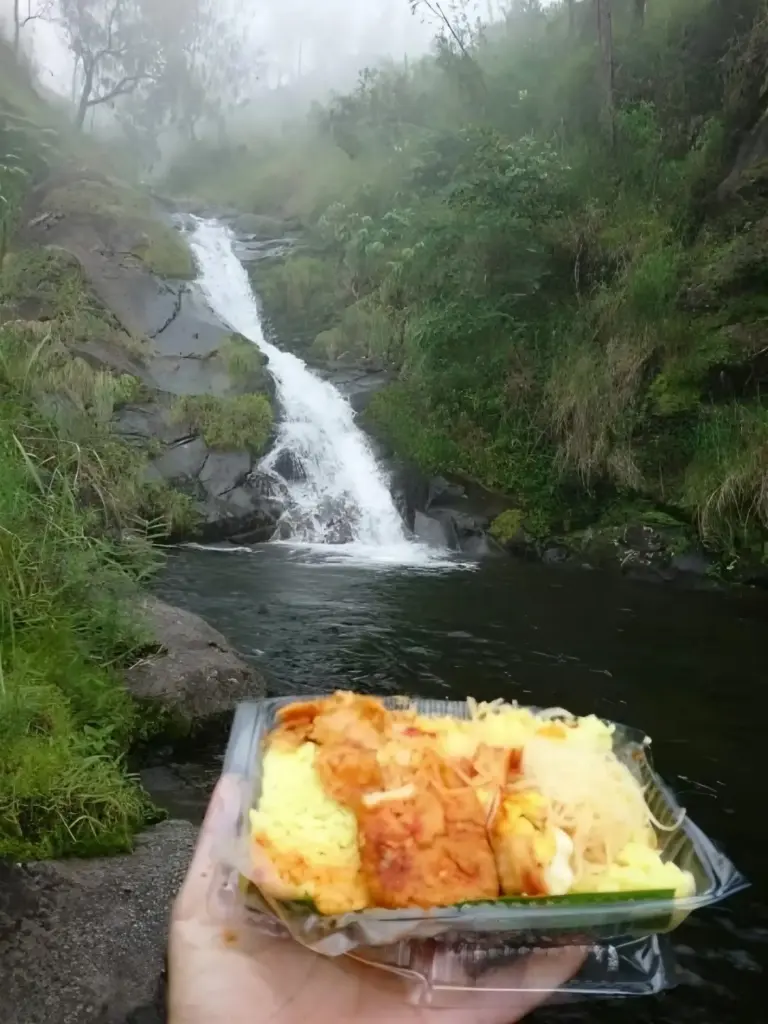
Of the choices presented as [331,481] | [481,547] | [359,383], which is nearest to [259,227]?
[359,383]

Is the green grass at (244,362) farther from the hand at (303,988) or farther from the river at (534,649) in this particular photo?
the hand at (303,988)

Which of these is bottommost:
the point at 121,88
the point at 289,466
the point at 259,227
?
the point at 289,466

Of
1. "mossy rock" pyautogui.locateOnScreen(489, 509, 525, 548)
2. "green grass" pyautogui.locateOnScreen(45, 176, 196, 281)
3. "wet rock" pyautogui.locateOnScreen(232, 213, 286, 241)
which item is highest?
"wet rock" pyautogui.locateOnScreen(232, 213, 286, 241)

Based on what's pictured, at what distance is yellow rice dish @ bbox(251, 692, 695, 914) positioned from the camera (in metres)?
1.81

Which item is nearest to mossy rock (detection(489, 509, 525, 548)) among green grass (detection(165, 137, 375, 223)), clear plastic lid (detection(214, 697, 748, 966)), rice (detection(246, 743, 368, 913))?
rice (detection(246, 743, 368, 913))

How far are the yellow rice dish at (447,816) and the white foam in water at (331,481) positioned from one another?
27.1ft

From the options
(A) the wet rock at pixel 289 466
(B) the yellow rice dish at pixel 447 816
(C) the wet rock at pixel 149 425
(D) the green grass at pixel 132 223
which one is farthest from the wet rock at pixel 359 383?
(B) the yellow rice dish at pixel 447 816

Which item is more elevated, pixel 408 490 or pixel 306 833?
pixel 306 833

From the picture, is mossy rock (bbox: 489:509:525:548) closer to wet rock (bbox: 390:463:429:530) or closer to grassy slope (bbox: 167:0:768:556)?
grassy slope (bbox: 167:0:768:556)

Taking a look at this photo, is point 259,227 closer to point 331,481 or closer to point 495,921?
point 331,481

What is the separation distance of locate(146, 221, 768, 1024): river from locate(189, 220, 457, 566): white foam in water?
0.17ft

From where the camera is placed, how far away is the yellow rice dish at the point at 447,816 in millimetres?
1806

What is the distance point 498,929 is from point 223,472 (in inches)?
455

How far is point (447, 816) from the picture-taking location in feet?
6.58
